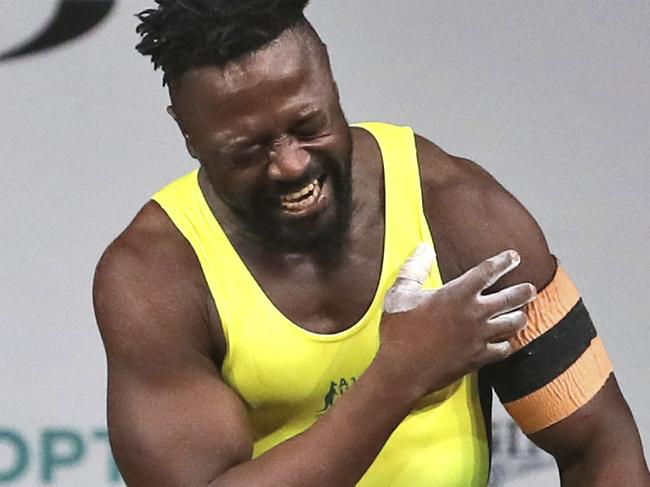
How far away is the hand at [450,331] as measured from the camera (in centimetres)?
116

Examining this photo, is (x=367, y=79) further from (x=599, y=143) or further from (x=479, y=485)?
(x=479, y=485)

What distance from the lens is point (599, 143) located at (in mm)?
1984

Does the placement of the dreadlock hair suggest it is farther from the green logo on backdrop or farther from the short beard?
the green logo on backdrop

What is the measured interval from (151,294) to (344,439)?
0.20 meters

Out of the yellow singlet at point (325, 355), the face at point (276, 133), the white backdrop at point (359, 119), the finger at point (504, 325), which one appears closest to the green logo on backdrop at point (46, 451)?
the white backdrop at point (359, 119)

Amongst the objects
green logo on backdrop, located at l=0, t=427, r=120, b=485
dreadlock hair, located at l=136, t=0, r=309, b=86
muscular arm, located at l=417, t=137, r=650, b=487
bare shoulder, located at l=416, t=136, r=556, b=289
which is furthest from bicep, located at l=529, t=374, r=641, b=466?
green logo on backdrop, located at l=0, t=427, r=120, b=485

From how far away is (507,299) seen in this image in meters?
1.17

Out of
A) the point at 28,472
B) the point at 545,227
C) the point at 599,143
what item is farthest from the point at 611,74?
the point at 28,472

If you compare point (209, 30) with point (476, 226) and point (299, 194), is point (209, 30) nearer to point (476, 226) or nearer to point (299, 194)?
point (299, 194)

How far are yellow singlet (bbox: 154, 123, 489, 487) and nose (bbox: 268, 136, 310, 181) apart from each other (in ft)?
0.38

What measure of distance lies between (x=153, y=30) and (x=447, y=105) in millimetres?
813

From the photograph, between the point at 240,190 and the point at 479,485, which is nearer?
the point at 240,190

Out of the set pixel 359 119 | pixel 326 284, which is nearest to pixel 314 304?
pixel 326 284

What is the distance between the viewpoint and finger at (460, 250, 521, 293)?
3.82 ft
